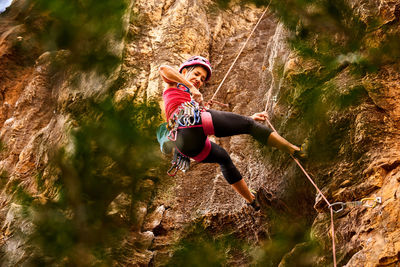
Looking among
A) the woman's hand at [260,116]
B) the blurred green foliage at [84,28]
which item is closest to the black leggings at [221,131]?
the woman's hand at [260,116]

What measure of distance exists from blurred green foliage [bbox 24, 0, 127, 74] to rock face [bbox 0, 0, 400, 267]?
0.14m

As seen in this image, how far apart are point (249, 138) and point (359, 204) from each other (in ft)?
7.54

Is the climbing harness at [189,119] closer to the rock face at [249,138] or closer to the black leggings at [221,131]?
the black leggings at [221,131]

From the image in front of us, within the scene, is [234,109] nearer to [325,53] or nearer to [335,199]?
[325,53]

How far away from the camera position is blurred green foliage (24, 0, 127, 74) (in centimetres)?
226

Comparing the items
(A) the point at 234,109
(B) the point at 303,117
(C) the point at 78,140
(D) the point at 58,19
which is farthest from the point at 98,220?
(A) the point at 234,109

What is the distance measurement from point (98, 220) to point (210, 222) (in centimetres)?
172

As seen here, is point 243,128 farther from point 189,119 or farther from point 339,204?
point 339,204

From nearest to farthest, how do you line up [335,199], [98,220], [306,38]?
[98,220]
[335,199]
[306,38]

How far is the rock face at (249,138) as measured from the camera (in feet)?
9.00

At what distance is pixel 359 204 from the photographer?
2.66 meters

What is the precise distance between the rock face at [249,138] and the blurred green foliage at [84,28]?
14 cm

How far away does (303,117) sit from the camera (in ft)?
11.7

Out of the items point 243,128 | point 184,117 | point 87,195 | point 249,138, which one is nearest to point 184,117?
point 184,117
